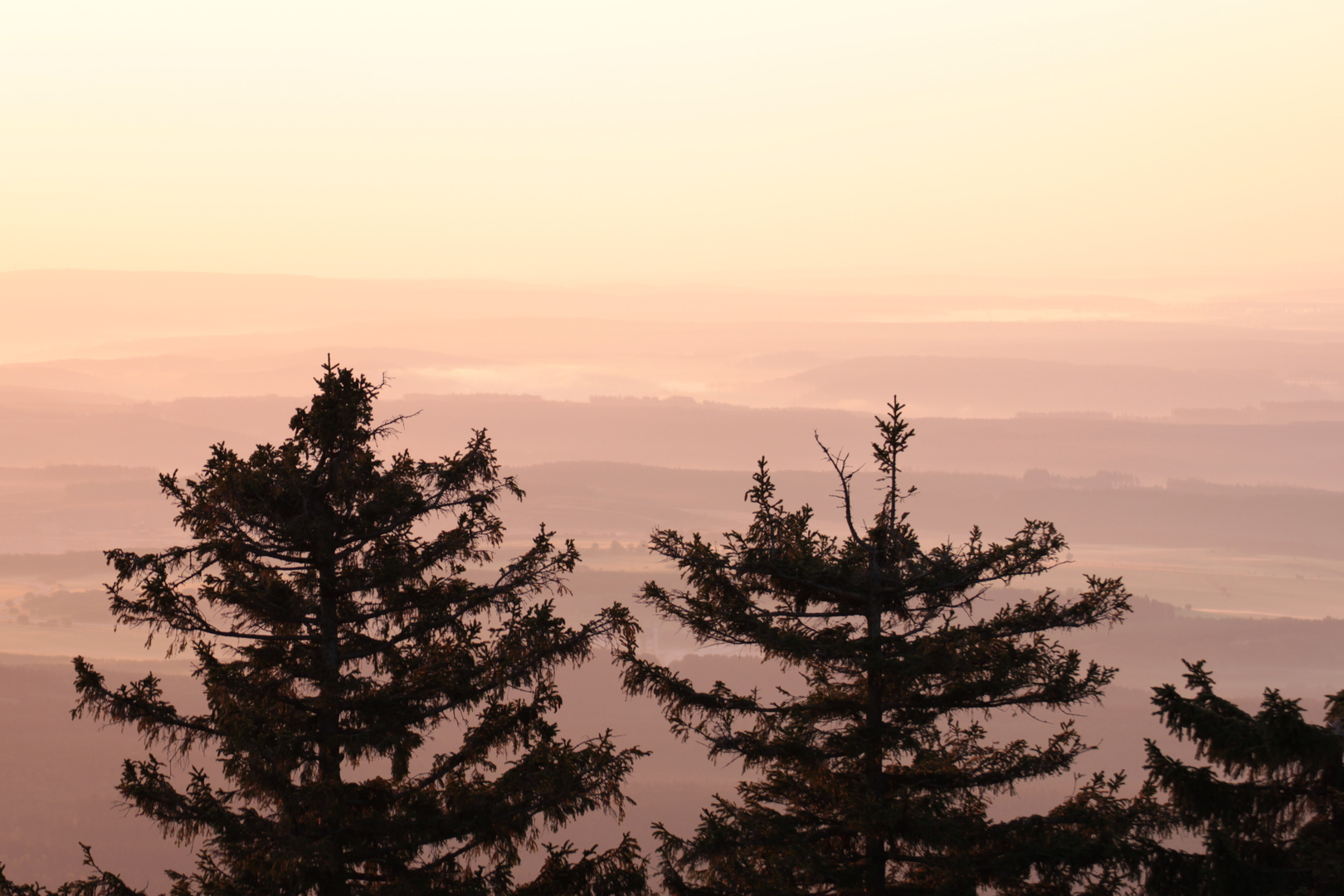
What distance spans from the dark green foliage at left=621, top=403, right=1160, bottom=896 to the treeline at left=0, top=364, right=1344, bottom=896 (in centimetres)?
5

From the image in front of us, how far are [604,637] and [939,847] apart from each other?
562cm

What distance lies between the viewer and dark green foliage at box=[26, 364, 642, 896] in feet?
49.1

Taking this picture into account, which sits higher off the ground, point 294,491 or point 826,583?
point 294,491

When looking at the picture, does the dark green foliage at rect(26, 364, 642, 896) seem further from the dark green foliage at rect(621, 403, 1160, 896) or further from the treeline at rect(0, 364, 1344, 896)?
the dark green foliage at rect(621, 403, 1160, 896)

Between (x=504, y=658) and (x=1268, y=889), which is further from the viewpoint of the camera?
(x=504, y=658)

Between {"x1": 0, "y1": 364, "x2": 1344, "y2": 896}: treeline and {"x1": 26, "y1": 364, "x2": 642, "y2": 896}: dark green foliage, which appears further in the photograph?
{"x1": 0, "y1": 364, "x2": 1344, "y2": 896}: treeline

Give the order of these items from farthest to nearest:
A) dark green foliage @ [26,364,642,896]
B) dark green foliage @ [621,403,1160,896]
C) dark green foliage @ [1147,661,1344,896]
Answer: dark green foliage @ [621,403,1160,896] → dark green foliage @ [26,364,642,896] → dark green foliage @ [1147,661,1344,896]

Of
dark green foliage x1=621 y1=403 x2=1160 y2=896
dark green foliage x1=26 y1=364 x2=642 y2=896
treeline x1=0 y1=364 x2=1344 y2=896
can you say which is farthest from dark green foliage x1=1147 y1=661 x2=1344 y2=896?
dark green foliage x1=26 y1=364 x2=642 y2=896

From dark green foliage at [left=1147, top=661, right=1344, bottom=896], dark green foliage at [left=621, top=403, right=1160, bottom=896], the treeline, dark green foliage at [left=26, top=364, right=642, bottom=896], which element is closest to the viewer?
dark green foliage at [left=1147, top=661, right=1344, bottom=896]

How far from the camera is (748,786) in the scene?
1780 centimetres

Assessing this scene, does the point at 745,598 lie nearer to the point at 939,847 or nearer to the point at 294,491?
the point at 939,847

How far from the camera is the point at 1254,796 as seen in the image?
12.5m

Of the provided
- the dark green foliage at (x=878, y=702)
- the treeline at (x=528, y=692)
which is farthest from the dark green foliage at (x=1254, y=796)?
the dark green foliage at (x=878, y=702)

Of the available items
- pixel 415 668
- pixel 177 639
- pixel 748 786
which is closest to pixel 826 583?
pixel 748 786
